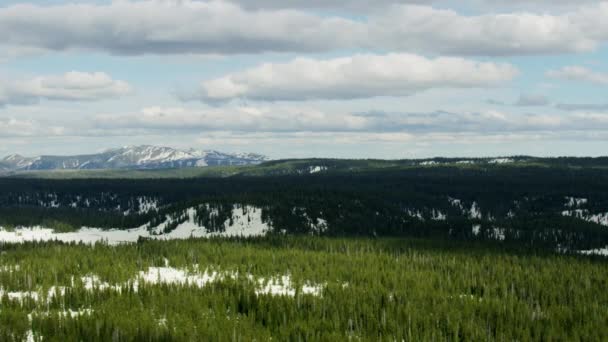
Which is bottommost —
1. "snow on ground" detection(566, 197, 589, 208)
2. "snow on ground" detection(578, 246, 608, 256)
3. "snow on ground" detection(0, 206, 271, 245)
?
"snow on ground" detection(578, 246, 608, 256)

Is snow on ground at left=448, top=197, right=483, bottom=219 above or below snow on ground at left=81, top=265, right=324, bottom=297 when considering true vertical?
below

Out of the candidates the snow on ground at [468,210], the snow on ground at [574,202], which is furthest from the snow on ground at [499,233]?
the snow on ground at [574,202]

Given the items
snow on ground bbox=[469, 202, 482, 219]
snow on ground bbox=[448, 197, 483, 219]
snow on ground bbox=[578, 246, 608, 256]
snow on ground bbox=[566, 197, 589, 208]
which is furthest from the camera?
snow on ground bbox=[448, 197, 483, 219]

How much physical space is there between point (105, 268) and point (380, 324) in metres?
31.2

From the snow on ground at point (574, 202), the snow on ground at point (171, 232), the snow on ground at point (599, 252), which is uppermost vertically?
the snow on ground at point (574, 202)

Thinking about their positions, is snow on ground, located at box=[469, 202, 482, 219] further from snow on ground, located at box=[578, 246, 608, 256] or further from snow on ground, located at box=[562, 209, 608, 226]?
snow on ground, located at box=[578, 246, 608, 256]

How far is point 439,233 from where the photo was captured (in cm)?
12225

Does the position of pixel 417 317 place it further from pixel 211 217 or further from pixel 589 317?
pixel 211 217

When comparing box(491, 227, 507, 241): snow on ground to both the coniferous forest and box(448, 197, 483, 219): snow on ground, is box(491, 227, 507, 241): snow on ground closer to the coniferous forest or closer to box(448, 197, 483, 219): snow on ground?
the coniferous forest

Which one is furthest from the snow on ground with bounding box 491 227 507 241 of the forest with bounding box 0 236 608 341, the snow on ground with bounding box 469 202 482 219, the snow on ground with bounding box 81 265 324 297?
the snow on ground with bounding box 81 265 324 297

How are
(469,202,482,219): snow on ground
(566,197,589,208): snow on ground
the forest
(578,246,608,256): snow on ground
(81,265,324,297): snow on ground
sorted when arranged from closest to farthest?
the forest < (81,265,324,297): snow on ground < (578,246,608,256): snow on ground < (566,197,589,208): snow on ground < (469,202,482,219): snow on ground

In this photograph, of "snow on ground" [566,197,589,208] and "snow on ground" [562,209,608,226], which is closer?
"snow on ground" [562,209,608,226]

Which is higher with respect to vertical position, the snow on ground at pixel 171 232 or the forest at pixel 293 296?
the forest at pixel 293 296

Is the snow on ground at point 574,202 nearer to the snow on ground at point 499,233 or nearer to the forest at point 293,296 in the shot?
the snow on ground at point 499,233
